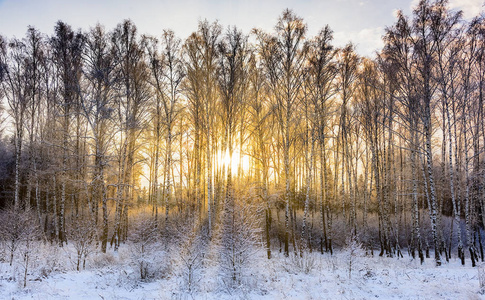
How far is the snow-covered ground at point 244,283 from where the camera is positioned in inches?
345

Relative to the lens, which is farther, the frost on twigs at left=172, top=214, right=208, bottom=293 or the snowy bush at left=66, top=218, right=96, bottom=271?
the snowy bush at left=66, top=218, right=96, bottom=271

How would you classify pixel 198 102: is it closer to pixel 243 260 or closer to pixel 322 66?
pixel 322 66

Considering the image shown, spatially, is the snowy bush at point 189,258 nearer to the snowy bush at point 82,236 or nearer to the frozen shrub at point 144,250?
→ the frozen shrub at point 144,250

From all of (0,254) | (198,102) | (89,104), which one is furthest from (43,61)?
(0,254)

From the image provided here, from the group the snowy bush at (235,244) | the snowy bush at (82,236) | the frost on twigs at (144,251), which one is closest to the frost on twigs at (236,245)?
the snowy bush at (235,244)

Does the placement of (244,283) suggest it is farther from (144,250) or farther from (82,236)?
(82,236)

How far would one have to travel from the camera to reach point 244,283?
987cm

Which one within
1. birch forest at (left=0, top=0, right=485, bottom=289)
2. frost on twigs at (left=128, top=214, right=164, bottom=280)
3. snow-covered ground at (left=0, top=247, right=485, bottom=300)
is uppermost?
birch forest at (left=0, top=0, right=485, bottom=289)

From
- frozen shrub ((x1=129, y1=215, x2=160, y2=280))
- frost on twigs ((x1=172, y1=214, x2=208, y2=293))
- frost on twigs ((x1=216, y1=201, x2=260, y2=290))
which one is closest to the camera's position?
frost on twigs ((x1=172, y1=214, x2=208, y2=293))

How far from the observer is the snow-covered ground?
877 centimetres

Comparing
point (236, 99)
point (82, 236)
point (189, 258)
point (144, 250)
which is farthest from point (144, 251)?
point (236, 99)

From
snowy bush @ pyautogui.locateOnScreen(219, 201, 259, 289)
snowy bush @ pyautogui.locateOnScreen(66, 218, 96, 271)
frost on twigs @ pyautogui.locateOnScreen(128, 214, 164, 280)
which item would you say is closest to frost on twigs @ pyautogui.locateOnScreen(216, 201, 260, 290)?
snowy bush @ pyautogui.locateOnScreen(219, 201, 259, 289)

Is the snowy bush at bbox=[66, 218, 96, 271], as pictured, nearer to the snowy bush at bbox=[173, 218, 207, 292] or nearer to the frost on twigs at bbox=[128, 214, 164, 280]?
the frost on twigs at bbox=[128, 214, 164, 280]

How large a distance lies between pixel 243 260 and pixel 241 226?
1267 mm
